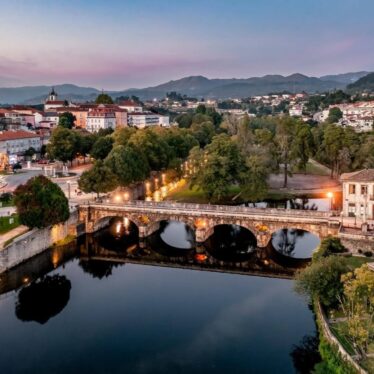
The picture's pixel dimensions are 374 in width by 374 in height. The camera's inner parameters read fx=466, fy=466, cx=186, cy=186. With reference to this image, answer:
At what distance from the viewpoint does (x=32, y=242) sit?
5362 centimetres

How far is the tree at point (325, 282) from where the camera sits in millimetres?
35281

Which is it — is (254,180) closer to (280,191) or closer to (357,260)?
(280,191)

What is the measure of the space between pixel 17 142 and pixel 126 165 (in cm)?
5000

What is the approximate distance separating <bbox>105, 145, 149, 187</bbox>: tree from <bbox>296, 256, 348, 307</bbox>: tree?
43.4m

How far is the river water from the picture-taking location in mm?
34250

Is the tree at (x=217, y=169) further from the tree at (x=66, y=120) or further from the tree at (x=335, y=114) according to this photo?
the tree at (x=335, y=114)

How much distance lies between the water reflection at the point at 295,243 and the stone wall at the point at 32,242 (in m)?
26.9

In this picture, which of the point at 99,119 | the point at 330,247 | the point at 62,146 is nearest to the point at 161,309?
the point at 330,247

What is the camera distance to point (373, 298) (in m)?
29.9

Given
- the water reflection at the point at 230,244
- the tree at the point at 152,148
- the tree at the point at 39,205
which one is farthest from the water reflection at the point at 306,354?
the tree at the point at 152,148

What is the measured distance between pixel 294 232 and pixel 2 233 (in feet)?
125

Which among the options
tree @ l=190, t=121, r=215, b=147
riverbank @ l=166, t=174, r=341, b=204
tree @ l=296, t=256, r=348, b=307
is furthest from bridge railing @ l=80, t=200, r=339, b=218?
tree @ l=190, t=121, r=215, b=147

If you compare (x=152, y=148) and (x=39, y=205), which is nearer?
(x=39, y=205)

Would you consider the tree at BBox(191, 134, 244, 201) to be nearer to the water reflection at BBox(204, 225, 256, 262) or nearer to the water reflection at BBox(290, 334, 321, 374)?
the water reflection at BBox(204, 225, 256, 262)
